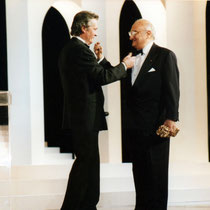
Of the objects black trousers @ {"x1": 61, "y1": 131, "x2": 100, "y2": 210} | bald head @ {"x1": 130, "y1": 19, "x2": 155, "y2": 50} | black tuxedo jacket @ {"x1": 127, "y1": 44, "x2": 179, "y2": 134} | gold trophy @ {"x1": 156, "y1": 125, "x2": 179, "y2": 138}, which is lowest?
black trousers @ {"x1": 61, "y1": 131, "x2": 100, "y2": 210}

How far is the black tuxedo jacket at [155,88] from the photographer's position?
3438mm

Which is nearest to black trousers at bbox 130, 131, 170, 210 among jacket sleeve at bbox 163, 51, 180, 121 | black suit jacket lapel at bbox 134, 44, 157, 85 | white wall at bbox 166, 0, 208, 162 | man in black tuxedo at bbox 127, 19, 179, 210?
man in black tuxedo at bbox 127, 19, 179, 210

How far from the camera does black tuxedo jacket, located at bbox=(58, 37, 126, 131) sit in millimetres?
3285

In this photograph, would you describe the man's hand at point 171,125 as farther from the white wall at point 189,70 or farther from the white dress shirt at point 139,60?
the white wall at point 189,70

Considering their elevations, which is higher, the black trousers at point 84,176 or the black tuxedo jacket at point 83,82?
the black tuxedo jacket at point 83,82

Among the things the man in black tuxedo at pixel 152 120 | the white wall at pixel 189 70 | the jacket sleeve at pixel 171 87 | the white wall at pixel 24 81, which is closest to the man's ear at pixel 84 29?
the man in black tuxedo at pixel 152 120

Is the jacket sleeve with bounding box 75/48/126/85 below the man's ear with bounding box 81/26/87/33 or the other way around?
below

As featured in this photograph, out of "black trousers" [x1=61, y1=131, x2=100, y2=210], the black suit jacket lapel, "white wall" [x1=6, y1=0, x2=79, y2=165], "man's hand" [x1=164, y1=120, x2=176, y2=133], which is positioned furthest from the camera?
"white wall" [x1=6, y1=0, x2=79, y2=165]

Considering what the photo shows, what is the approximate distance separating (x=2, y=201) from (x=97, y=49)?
1503mm

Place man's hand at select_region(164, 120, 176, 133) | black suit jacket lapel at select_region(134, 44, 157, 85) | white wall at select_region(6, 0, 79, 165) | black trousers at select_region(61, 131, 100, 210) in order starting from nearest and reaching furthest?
black trousers at select_region(61, 131, 100, 210) < man's hand at select_region(164, 120, 176, 133) < black suit jacket lapel at select_region(134, 44, 157, 85) < white wall at select_region(6, 0, 79, 165)

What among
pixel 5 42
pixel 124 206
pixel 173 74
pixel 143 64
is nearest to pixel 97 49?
pixel 143 64

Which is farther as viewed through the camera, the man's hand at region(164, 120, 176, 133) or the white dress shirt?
the white dress shirt

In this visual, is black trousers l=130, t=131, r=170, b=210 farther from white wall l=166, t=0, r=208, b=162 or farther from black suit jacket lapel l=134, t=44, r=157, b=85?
white wall l=166, t=0, r=208, b=162

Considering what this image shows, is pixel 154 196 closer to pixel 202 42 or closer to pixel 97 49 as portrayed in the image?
pixel 97 49
